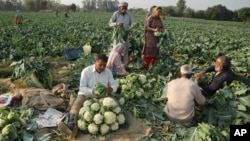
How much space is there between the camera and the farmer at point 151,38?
24.5ft

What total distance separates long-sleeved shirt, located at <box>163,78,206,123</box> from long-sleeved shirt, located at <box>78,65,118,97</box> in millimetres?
944

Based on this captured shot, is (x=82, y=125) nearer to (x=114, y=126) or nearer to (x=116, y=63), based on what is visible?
(x=114, y=126)

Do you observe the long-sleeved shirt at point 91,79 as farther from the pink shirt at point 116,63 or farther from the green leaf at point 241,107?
the green leaf at point 241,107

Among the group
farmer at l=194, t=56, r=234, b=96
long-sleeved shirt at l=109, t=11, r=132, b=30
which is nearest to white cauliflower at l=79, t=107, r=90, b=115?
farmer at l=194, t=56, r=234, b=96

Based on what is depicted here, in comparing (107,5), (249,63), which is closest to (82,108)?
(249,63)

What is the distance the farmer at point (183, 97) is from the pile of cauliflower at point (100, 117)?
2.67 ft

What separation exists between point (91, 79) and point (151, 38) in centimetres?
315

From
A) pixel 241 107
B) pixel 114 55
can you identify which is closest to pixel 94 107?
pixel 241 107

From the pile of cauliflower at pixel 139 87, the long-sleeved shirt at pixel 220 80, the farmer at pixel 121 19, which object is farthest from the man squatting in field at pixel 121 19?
the long-sleeved shirt at pixel 220 80

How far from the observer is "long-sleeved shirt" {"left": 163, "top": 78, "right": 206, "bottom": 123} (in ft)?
15.0

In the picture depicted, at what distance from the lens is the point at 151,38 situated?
769 centimetres

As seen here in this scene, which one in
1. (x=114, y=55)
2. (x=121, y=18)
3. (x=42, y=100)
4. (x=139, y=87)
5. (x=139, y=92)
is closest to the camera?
(x=42, y=100)

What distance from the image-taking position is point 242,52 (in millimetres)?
8312

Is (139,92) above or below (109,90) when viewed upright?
below
